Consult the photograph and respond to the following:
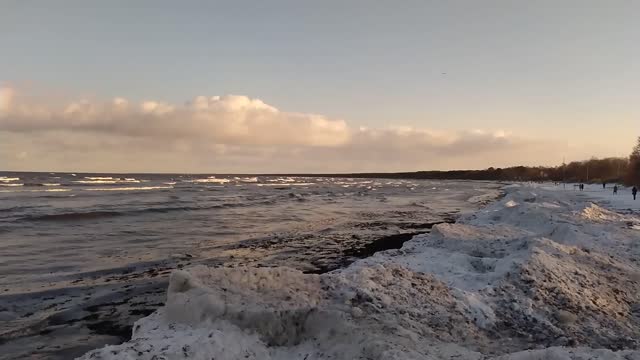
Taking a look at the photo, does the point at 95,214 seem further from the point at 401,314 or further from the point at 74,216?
the point at 401,314

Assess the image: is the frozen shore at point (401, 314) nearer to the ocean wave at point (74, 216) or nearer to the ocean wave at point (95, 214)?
the ocean wave at point (74, 216)

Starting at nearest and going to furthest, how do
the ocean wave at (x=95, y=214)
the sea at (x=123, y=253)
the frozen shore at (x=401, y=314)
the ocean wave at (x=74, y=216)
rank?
1. the frozen shore at (x=401, y=314)
2. the sea at (x=123, y=253)
3. the ocean wave at (x=74, y=216)
4. the ocean wave at (x=95, y=214)

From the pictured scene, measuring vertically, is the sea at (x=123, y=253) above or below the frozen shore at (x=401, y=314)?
below

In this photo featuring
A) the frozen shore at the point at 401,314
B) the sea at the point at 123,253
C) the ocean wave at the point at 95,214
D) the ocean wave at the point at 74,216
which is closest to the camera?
the frozen shore at the point at 401,314

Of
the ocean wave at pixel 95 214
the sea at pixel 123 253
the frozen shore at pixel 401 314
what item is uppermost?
the frozen shore at pixel 401 314

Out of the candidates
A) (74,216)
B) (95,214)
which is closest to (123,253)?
(74,216)

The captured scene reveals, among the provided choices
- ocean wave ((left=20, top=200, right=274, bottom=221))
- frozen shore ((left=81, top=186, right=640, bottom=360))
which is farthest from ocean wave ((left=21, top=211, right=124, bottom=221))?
frozen shore ((left=81, top=186, right=640, bottom=360))

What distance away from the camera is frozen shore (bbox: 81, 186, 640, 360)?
21.5ft

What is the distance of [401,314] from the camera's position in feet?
26.2

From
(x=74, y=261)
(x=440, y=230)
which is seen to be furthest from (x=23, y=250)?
(x=440, y=230)

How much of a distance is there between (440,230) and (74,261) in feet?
41.6

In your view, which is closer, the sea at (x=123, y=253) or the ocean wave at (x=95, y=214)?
the sea at (x=123, y=253)

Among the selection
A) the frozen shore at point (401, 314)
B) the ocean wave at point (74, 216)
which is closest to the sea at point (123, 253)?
the ocean wave at point (74, 216)

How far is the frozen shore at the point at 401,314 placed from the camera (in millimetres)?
6555
